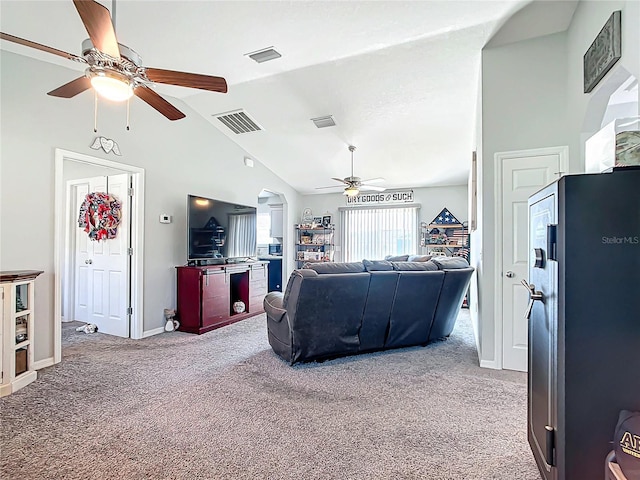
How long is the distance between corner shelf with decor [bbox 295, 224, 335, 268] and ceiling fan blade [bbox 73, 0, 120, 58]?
21.1ft

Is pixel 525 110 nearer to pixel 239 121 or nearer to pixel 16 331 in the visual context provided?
pixel 239 121

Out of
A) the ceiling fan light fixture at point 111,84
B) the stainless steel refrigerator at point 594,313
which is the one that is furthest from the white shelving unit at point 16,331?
the stainless steel refrigerator at point 594,313

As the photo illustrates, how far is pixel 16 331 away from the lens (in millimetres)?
2873

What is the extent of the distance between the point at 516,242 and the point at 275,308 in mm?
2482

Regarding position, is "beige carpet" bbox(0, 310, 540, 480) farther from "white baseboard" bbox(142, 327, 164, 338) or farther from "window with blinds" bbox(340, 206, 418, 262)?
"window with blinds" bbox(340, 206, 418, 262)

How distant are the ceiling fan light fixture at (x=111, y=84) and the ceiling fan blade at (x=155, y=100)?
17cm

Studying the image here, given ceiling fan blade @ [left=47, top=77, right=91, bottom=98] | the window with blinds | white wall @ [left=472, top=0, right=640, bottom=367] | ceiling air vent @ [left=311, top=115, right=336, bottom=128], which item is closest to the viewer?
ceiling fan blade @ [left=47, top=77, right=91, bottom=98]

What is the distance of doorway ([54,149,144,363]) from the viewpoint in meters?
4.29

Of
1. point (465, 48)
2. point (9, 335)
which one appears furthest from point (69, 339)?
point (465, 48)

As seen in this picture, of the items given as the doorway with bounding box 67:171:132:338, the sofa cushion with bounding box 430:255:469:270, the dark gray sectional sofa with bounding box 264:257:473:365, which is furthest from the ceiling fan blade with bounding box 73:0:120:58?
the sofa cushion with bounding box 430:255:469:270

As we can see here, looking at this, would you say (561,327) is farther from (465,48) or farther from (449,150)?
(449,150)

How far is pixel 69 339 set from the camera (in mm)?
4191

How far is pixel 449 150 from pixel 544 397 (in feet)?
16.6

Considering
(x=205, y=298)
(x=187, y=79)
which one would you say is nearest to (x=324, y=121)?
(x=187, y=79)
